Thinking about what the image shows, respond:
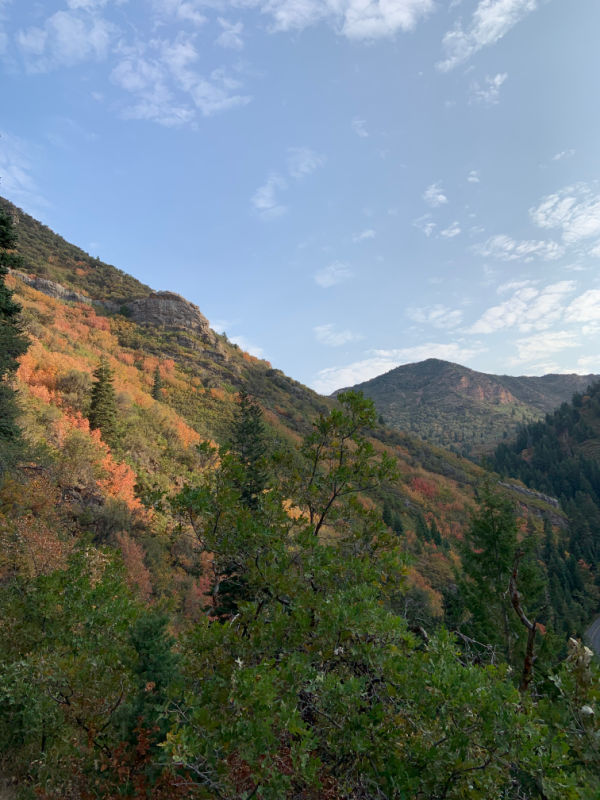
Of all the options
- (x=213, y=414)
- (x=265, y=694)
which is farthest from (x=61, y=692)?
(x=213, y=414)

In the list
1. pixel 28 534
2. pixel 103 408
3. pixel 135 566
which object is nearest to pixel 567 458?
pixel 103 408

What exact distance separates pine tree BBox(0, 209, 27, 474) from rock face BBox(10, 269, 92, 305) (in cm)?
4439

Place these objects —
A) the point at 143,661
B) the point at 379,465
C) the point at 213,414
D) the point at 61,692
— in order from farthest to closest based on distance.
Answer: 1. the point at 213,414
2. the point at 143,661
3. the point at 61,692
4. the point at 379,465

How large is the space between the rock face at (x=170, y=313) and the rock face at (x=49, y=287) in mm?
10373

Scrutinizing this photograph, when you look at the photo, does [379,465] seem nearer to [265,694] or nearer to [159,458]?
[265,694]

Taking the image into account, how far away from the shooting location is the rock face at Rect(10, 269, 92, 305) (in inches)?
2157

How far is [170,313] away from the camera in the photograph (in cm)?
7350

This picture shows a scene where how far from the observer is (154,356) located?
2122 inches

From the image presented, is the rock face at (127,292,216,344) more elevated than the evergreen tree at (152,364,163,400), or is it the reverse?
the rock face at (127,292,216,344)

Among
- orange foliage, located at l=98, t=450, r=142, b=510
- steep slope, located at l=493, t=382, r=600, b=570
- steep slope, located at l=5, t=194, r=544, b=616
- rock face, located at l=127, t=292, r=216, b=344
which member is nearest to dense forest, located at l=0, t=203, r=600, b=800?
steep slope, located at l=5, t=194, r=544, b=616

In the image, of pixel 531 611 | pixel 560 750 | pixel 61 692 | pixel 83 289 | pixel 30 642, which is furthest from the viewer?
pixel 83 289

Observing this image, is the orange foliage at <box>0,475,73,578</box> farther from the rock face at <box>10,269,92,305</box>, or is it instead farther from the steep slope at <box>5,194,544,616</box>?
the rock face at <box>10,269,92,305</box>

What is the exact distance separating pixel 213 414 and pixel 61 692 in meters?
38.6

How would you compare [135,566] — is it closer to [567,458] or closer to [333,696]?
[333,696]
